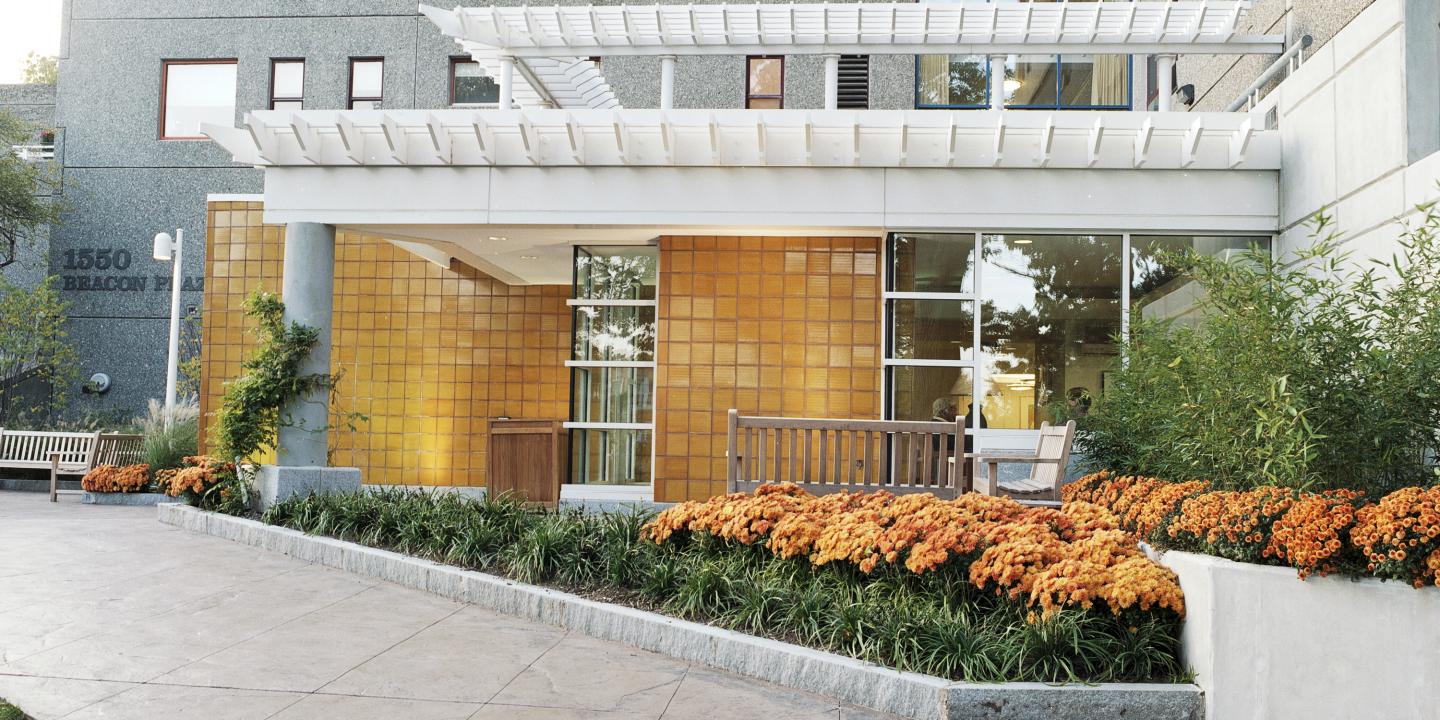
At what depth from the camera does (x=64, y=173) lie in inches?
671

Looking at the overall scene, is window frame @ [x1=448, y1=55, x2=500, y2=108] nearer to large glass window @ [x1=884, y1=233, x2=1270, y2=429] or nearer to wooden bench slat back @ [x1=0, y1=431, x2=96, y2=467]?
wooden bench slat back @ [x1=0, y1=431, x2=96, y2=467]

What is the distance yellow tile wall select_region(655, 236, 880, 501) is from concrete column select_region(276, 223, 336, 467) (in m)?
3.19

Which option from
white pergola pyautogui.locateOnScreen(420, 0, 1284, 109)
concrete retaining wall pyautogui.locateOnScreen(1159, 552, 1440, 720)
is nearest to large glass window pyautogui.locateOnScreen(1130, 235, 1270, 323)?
white pergola pyautogui.locateOnScreen(420, 0, 1284, 109)

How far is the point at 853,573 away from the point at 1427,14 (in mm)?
5736

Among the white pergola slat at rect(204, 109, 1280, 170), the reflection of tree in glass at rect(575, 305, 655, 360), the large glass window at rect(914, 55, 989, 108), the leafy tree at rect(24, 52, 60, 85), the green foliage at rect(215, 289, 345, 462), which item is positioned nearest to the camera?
the white pergola slat at rect(204, 109, 1280, 170)

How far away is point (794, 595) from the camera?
5.02m

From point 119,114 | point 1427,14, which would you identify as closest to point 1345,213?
point 1427,14

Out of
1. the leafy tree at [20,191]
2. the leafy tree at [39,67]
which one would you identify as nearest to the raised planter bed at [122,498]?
the leafy tree at [20,191]

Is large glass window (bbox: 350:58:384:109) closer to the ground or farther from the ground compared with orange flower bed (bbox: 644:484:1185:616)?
farther from the ground

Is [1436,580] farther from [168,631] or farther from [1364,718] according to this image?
[168,631]

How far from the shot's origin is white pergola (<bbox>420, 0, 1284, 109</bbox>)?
9.41 m

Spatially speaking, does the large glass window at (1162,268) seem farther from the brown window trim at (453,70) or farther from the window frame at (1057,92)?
the brown window trim at (453,70)

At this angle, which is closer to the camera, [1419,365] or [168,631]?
[1419,365]

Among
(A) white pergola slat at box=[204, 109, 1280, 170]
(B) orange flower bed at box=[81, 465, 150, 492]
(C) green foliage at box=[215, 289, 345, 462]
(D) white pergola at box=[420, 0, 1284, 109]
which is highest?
(D) white pergola at box=[420, 0, 1284, 109]
